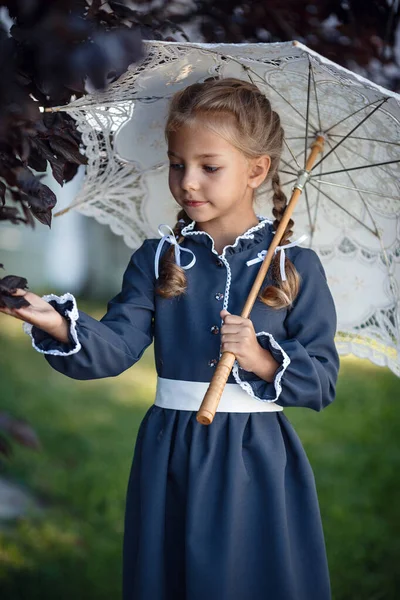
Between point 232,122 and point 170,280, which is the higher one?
point 232,122

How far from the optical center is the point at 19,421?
5.40 ft

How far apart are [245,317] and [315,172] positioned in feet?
2.22

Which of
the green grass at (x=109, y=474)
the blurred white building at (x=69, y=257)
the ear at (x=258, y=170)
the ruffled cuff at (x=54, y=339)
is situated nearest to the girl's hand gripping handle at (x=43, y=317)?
the ruffled cuff at (x=54, y=339)

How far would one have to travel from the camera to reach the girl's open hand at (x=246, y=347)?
1849mm

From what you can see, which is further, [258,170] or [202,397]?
[258,170]

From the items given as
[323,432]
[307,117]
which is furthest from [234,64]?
[323,432]

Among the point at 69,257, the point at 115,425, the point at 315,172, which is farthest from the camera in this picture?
the point at 69,257

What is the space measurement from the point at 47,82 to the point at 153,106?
780mm

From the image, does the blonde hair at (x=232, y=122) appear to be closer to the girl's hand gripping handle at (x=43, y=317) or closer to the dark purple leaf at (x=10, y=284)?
the girl's hand gripping handle at (x=43, y=317)

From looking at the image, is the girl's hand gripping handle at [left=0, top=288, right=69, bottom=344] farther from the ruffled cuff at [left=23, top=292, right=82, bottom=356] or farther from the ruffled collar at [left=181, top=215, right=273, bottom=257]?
the ruffled collar at [left=181, top=215, right=273, bottom=257]

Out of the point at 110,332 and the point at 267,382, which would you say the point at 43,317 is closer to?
the point at 110,332

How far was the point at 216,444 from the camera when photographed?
1971 millimetres

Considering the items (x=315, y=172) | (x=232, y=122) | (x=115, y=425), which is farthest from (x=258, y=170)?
(x=115, y=425)

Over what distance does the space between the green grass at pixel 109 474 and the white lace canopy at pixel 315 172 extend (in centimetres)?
138
